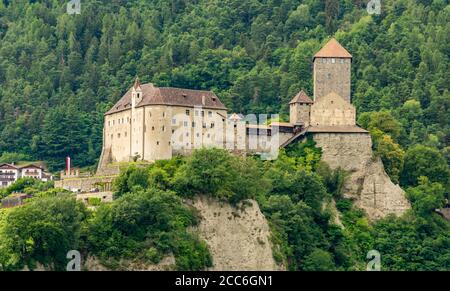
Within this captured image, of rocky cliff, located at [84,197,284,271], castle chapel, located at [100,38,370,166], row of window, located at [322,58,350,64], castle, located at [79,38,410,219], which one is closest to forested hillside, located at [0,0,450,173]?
row of window, located at [322,58,350,64]

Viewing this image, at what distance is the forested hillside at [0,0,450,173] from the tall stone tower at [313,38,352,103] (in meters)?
4.98

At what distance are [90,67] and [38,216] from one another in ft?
178

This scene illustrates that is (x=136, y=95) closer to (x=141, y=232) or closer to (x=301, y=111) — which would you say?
(x=301, y=111)

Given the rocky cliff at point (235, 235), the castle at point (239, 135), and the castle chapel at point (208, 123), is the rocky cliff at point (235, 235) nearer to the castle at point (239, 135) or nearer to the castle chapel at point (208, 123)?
the castle chapel at point (208, 123)

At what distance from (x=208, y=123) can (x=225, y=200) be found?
335 inches

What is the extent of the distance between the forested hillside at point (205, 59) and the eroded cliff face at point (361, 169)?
7664 millimetres

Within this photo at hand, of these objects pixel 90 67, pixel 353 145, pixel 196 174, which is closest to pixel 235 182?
pixel 196 174

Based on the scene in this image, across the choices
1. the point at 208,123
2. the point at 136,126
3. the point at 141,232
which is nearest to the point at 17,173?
the point at 136,126

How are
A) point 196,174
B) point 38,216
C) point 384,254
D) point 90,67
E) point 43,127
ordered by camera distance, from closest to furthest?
point 38,216 < point 196,174 < point 384,254 < point 43,127 < point 90,67

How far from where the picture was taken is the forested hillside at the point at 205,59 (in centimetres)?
12050

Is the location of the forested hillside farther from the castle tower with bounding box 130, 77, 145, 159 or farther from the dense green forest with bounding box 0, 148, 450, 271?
the castle tower with bounding box 130, 77, 145, 159

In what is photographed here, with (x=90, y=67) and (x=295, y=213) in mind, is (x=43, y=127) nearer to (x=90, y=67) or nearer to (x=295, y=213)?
(x=90, y=67)

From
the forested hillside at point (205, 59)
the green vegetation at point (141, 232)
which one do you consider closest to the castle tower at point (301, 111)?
the forested hillside at point (205, 59)

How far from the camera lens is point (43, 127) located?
12081cm
